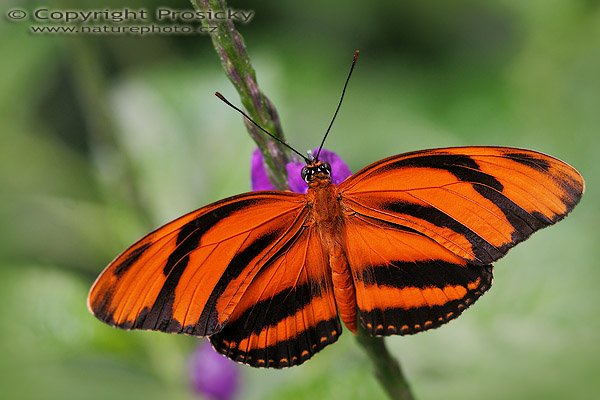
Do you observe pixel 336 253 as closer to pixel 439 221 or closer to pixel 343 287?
pixel 343 287

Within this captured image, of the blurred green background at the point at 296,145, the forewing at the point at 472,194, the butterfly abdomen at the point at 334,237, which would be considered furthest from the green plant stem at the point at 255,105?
the blurred green background at the point at 296,145

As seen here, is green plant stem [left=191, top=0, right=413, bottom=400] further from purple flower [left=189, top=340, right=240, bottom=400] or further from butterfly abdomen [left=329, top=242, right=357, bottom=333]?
purple flower [left=189, top=340, right=240, bottom=400]

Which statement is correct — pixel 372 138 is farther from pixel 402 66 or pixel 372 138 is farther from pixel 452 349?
pixel 452 349

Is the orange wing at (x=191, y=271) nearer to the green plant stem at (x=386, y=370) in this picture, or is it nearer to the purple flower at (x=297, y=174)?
the purple flower at (x=297, y=174)

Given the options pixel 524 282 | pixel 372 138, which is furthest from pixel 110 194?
pixel 524 282

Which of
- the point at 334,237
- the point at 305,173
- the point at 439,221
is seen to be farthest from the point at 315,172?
the point at 439,221
